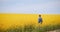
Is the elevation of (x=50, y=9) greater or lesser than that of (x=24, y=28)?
greater

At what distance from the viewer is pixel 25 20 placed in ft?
4.30

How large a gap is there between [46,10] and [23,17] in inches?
11.4

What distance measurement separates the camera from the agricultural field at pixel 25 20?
1.29 m

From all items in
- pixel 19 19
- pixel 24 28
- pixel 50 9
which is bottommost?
pixel 24 28

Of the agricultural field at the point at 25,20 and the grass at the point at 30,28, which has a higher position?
the agricultural field at the point at 25,20

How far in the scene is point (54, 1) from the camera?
1369 millimetres

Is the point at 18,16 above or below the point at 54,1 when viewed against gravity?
below

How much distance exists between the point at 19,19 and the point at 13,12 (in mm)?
109

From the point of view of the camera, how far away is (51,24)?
4.37 ft

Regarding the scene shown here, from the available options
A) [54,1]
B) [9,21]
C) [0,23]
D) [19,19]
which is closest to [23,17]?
[19,19]

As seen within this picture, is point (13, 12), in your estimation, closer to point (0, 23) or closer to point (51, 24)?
point (0, 23)

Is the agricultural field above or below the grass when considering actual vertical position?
above

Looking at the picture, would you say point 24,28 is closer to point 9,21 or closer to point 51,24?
point 9,21

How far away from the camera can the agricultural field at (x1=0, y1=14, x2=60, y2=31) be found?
1.29m
